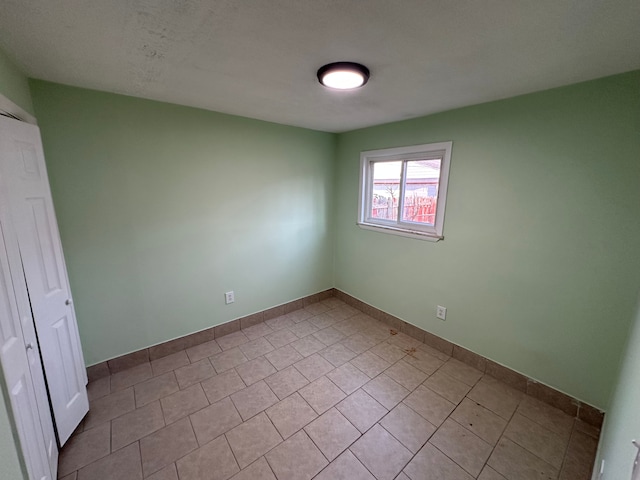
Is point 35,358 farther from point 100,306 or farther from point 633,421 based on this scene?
point 633,421

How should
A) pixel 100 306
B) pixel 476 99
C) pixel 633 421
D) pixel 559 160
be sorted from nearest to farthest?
1. pixel 633 421
2. pixel 559 160
3. pixel 476 99
4. pixel 100 306

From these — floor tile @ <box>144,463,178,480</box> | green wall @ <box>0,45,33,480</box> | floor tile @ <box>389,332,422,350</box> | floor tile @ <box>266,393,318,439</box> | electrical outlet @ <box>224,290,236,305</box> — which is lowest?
floor tile @ <box>144,463,178,480</box>

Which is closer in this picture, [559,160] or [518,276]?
[559,160]

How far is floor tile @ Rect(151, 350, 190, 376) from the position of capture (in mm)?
2238

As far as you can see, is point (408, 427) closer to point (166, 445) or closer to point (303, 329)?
point (303, 329)

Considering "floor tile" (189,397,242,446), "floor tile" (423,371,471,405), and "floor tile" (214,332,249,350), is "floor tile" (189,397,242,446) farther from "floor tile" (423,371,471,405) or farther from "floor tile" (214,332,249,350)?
"floor tile" (423,371,471,405)

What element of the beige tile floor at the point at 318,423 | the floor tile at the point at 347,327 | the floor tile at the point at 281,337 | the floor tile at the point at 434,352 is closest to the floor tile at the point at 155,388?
the beige tile floor at the point at 318,423

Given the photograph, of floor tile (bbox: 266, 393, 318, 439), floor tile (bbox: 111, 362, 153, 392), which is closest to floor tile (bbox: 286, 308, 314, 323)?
floor tile (bbox: 266, 393, 318, 439)

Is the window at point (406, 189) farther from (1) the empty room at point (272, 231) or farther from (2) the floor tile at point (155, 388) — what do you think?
(2) the floor tile at point (155, 388)

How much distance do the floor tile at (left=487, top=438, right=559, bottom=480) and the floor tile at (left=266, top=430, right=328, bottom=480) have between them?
1.04 meters

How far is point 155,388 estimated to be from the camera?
6.67 ft

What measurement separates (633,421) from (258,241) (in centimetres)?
277

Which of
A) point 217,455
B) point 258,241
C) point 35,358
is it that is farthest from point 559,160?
point 35,358

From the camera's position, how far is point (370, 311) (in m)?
3.23
